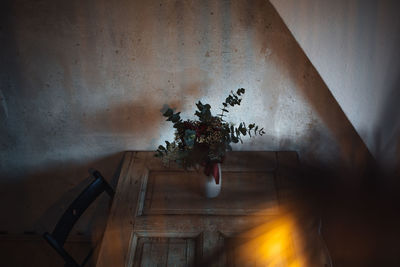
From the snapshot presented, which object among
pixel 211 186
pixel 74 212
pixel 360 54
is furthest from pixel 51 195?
pixel 360 54

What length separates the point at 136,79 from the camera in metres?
1.80

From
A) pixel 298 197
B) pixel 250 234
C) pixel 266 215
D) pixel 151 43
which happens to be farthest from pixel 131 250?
pixel 151 43

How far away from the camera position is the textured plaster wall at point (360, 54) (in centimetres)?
131

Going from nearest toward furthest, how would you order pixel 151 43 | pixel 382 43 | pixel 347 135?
1. pixel 382 43
2. pixel 151 43
3. pixel 347 135

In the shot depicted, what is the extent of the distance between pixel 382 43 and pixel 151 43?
1059 millimetres

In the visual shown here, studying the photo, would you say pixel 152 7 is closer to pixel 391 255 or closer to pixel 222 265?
pixel 222 265

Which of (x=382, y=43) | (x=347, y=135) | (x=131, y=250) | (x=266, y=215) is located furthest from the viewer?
(x=347, y=135)

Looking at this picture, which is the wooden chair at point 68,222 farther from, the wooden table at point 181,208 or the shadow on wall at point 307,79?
the shadow on wall at point 307,79

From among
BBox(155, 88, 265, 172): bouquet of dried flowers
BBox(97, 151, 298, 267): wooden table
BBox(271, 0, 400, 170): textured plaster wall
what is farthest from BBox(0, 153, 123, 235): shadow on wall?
BBox(271, 0, 400, 170): textured plaster wall

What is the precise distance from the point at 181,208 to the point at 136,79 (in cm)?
74

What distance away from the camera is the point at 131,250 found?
1433mm

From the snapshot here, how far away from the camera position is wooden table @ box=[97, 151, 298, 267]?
143cm

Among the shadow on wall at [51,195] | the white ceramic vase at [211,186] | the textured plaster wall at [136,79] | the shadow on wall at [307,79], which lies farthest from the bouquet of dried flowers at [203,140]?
the shadow on wall at [51,195]

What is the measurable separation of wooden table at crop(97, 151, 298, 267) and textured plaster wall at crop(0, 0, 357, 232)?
0.67 ft
